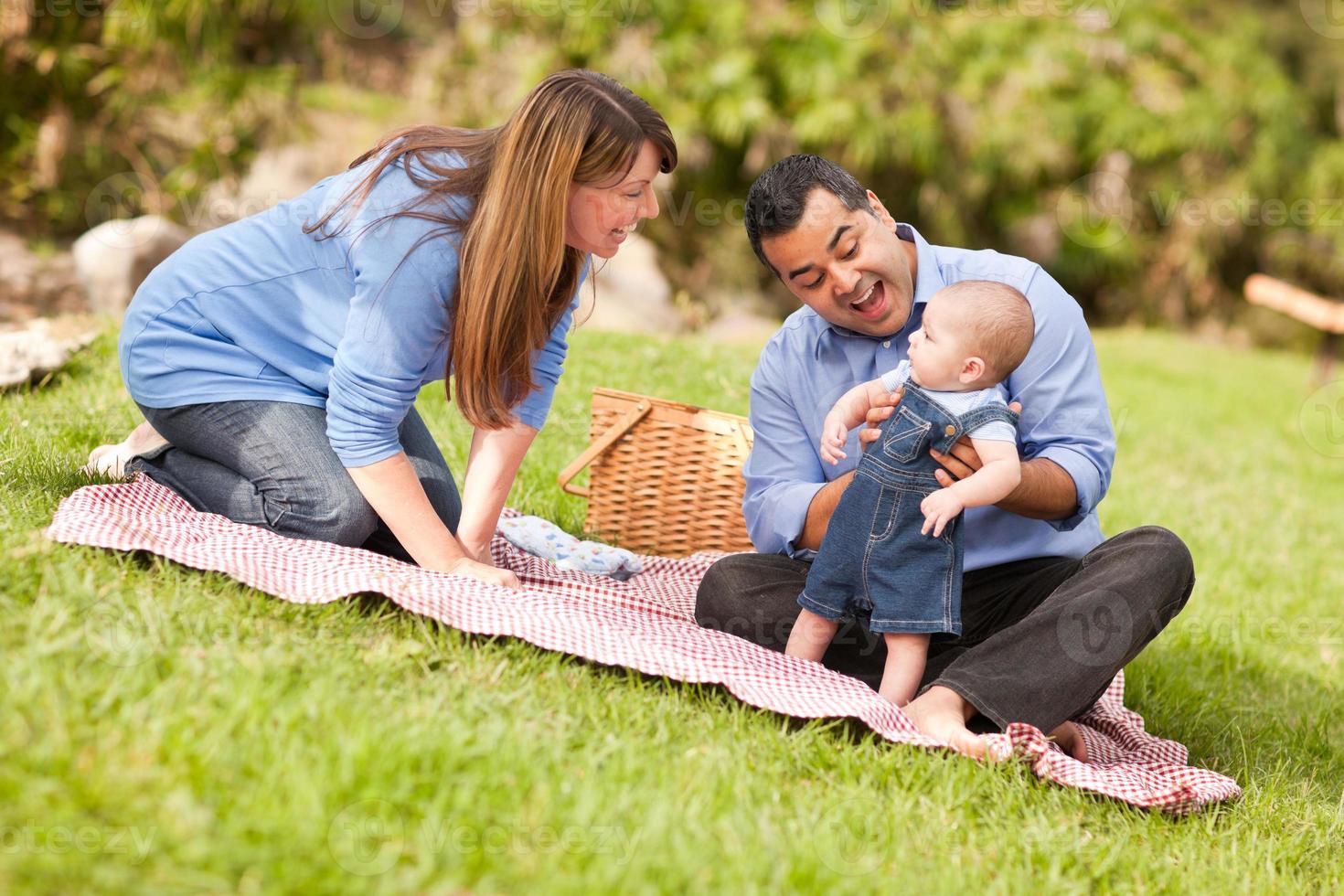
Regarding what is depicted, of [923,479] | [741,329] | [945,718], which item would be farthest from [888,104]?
[945,718]

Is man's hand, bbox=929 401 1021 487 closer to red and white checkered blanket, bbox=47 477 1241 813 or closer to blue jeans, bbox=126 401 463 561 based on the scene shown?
red and white checkered blanket, bbox=47 477 1241 813

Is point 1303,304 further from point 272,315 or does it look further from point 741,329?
point 272,315

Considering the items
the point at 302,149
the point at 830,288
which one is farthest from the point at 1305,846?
the point at 302,149

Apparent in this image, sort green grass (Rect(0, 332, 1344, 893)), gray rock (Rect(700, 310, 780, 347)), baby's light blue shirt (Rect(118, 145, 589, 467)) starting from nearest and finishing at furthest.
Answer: green grass (Rect(0, 332, 1344, 893)) → baby's light blue shirt (Rect(118, 145, 589, 467)) → gray rock (Rect(700, 310, 780, 347))

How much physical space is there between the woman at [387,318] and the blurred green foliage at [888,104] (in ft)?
22.3

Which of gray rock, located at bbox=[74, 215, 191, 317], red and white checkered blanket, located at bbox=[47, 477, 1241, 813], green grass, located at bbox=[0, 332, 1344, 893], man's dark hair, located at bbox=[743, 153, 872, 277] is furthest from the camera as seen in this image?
gray rock, located at bbox=[74, 215, 191, 317]

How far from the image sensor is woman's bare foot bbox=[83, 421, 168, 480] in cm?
326

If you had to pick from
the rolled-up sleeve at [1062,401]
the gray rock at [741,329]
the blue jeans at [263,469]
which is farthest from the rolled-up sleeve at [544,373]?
the gray rock at [741,329]

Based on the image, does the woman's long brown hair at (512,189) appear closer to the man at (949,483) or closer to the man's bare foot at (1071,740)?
the man at (949,483)

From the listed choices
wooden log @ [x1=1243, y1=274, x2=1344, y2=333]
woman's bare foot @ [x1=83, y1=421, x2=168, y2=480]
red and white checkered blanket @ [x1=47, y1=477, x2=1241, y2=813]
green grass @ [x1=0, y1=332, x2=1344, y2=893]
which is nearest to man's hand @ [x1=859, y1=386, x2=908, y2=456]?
red and white checkered blanket @ [x1=47, y1=477, x2=1241, y2=813]

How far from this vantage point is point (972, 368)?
2729mm

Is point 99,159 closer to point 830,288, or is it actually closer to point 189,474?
point 189,474

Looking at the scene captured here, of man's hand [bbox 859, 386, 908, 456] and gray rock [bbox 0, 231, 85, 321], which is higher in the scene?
man's hand [bbox 859, 386, 908, 456]

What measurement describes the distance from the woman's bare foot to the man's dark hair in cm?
168
